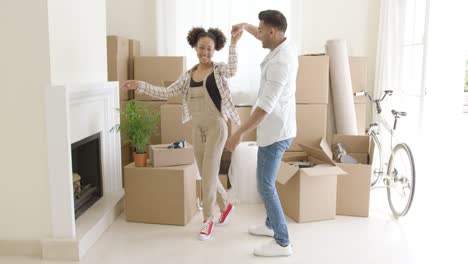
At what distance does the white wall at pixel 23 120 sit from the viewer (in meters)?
2.52

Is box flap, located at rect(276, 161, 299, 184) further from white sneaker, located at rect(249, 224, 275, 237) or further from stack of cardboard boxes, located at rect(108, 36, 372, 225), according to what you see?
white sneaker, located at rect(249, 224, 275, 237)

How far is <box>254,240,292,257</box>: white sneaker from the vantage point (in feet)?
8.79

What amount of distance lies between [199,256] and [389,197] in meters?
1.63

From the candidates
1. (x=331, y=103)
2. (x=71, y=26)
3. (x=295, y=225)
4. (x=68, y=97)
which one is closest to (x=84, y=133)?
(x=68, y=97)

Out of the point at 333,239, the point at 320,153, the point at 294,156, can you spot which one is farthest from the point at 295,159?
the point at 333,239

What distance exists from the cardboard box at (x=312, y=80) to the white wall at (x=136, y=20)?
1.55m

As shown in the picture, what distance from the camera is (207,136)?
2.98 m

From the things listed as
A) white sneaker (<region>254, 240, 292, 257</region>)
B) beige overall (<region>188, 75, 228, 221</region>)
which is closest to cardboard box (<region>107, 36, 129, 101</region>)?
beige overall (<region>188, 75, 228, 221</region>)

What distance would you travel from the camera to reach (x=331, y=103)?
4098mm

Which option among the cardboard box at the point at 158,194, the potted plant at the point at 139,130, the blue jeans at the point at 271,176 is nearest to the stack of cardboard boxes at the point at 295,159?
the cardboard box at the point at 158,194

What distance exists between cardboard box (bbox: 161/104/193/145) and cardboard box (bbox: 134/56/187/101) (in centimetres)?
24

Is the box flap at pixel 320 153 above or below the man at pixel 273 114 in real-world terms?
below

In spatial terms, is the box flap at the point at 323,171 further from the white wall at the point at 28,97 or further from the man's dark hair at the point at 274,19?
the white wall at the point at 28,97

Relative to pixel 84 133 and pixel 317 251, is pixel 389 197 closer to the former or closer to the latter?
pixel 317 251
